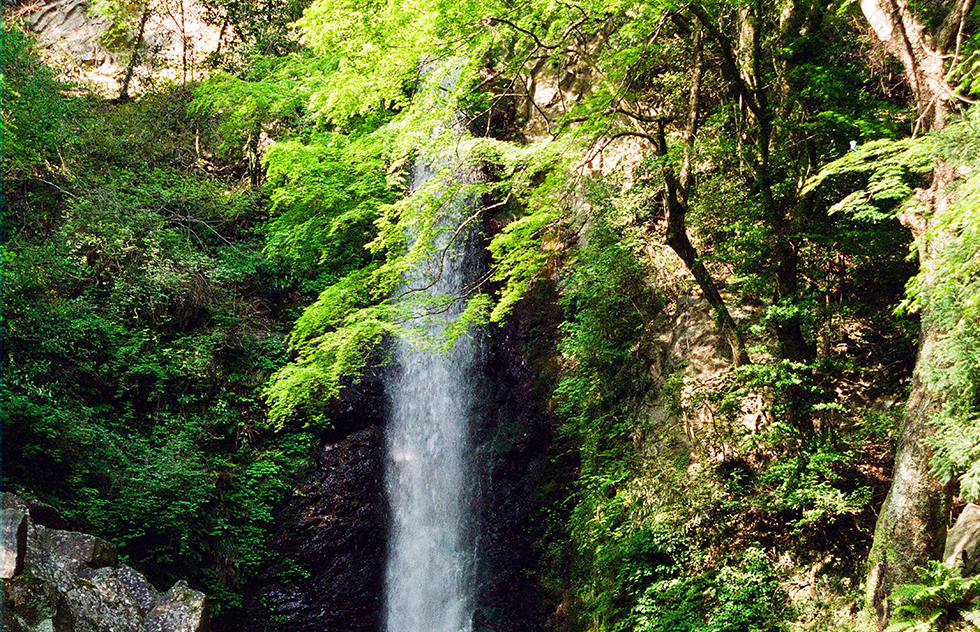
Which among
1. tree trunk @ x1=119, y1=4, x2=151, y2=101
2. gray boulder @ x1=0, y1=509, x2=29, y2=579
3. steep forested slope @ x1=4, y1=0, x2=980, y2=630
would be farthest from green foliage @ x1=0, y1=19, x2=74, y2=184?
gray boulder @ x1=0, y1=509, x2=29, y2=579

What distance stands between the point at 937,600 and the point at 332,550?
26.8 feet

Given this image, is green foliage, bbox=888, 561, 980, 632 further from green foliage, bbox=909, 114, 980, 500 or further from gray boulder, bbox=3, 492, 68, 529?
gray boulder, bbox=3, 492, 68, 529

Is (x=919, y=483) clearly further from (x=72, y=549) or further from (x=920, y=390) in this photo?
(x=72, y=549)

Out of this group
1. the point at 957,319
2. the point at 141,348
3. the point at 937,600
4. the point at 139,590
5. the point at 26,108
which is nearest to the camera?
the point at 957,319

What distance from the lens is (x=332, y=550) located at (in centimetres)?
1036

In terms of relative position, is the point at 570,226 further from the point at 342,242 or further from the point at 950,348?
the point at 950,348

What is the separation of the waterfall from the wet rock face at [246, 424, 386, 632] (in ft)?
0.82

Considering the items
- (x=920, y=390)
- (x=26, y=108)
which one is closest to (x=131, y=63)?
(x=26, y=108)

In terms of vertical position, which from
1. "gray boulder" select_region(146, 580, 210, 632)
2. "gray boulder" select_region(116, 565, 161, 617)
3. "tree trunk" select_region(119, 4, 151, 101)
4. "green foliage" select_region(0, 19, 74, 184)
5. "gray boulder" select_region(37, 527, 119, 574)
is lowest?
"gray boulder" select_region(146, 580, 210, 632)

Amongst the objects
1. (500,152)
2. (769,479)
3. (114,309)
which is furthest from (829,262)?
(114,309)

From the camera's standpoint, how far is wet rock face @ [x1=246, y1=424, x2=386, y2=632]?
32.3 ft

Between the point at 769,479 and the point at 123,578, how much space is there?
6.70 meters

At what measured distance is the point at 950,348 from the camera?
396 cm

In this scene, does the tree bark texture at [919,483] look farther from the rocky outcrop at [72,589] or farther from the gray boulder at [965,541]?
the rocky outcrop at [72,589]
